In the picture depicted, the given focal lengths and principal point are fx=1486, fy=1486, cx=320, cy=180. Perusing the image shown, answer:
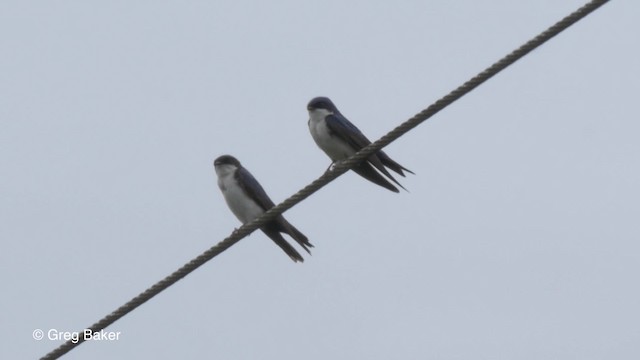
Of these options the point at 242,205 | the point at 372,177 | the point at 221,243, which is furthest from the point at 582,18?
the point at 242,205

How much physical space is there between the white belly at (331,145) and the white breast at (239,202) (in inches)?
22.7

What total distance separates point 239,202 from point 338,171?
Answer: 295 cm

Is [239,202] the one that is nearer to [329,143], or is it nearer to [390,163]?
[329,143]

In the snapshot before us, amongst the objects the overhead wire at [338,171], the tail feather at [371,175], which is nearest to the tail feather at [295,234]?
the tail feather at [371,175]

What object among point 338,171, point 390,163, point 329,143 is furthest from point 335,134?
point 338,171

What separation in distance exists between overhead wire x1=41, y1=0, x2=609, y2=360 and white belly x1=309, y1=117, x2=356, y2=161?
2.24 m

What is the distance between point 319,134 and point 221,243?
106 inches

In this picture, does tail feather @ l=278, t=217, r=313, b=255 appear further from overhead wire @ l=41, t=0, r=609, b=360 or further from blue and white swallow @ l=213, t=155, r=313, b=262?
overhead wire @ l=41, t=0, r=609, b=360

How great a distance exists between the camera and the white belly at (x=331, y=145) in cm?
910

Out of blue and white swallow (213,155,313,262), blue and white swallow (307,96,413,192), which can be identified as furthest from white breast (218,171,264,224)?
blue and white swallow (307,96,413,192)

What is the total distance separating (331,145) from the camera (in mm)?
9117

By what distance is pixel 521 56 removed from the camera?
210 inches

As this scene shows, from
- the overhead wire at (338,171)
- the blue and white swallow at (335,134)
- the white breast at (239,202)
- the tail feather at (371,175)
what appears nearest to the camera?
the overhead wire at (338,171)

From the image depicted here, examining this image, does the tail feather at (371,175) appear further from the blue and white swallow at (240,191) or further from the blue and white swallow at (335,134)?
the blue and white swallow at (240,191)
